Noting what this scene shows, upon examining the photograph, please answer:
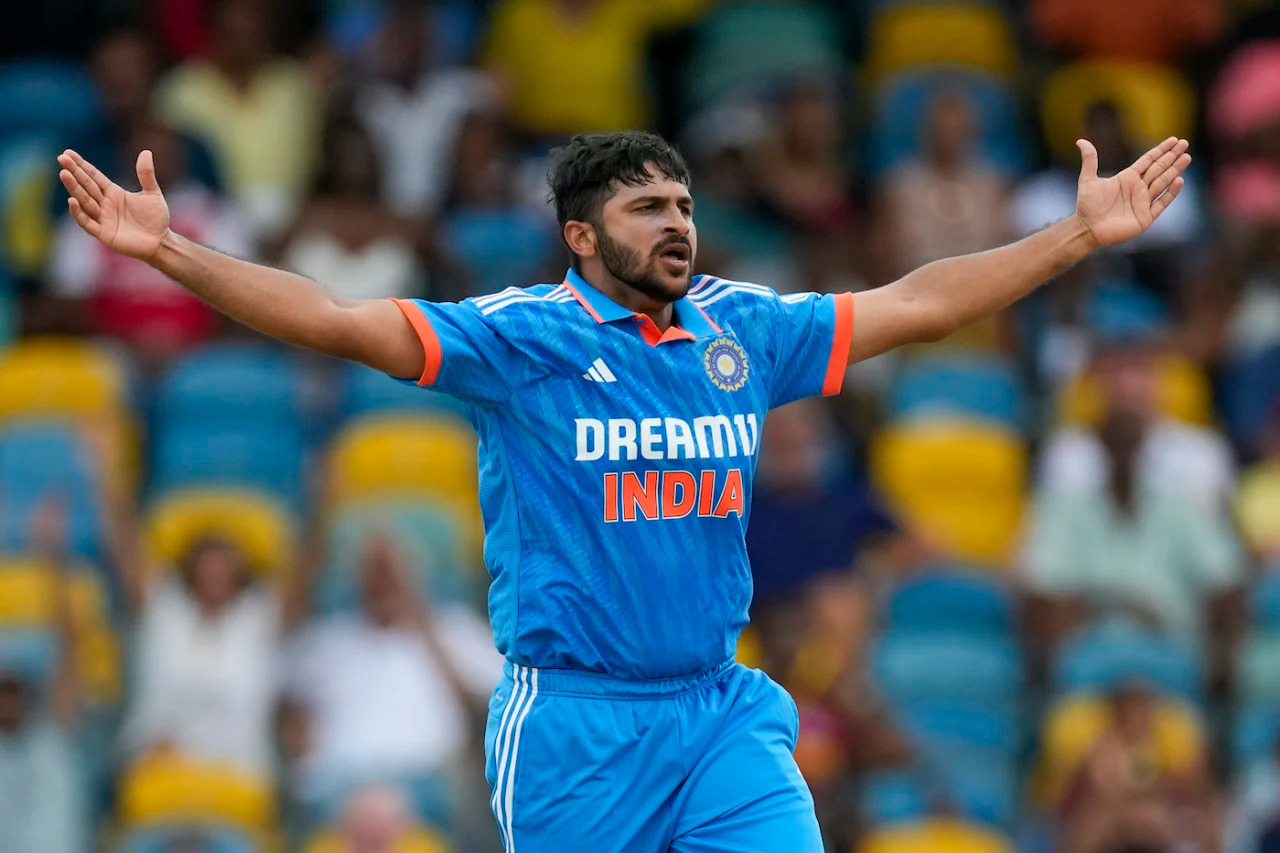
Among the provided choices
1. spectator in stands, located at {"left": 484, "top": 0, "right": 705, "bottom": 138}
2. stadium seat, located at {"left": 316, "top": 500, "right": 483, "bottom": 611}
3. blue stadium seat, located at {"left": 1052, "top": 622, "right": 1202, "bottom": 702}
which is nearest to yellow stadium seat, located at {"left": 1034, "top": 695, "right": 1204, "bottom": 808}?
blue stadium seat, located at {"left": 1052, "top": 622, "right": 1202, "bottom": 702}

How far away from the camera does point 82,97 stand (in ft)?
43.1

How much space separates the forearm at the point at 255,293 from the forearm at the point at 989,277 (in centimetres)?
165

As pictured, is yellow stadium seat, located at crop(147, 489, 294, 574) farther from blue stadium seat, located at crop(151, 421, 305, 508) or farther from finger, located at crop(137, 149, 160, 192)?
finger, located at crop(137, 149, 160, 192)

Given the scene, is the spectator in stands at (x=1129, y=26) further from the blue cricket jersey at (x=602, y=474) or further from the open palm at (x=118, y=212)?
the open palm at (x=118, y=212)

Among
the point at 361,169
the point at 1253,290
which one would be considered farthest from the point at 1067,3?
the point at 361,169

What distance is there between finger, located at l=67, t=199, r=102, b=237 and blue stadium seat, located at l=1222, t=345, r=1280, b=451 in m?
7.63

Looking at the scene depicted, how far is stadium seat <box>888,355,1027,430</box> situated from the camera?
37.5 feet

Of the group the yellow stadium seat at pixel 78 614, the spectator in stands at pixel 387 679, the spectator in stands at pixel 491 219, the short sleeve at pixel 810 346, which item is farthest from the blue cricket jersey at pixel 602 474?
the spectator in stands at pixel 491 219

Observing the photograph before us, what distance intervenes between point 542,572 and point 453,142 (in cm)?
767

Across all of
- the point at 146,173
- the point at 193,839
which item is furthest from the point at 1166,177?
the point at 193,839

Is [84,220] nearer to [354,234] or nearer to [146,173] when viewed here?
[146,173]

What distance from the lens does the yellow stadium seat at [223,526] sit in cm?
1048

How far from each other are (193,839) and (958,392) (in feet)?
15.7

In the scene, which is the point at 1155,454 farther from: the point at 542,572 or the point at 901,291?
the point at 542,572
